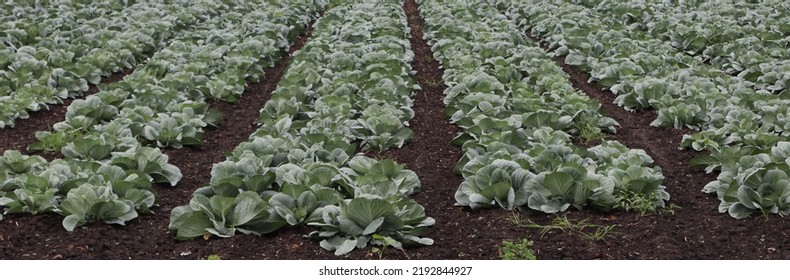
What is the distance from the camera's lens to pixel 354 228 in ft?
18.4

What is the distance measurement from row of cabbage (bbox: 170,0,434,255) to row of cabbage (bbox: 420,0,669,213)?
22.6 inches

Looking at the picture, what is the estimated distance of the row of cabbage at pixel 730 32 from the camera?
10.5m

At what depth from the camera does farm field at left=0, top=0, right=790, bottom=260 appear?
18.8 feet

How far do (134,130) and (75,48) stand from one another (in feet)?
15.3

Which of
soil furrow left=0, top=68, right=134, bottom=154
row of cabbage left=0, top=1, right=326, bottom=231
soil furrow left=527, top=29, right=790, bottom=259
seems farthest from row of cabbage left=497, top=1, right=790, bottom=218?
soil furrow left=0, top=68, right=134, bottom=154

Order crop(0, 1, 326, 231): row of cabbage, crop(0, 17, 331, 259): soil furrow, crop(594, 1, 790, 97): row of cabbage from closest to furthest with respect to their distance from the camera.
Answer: crop(0, 17, 331, 259): soil furrow < crop(0, 1, 326, 231): row of cabbage < crop(594, 1, 790, 97): row of cabbage

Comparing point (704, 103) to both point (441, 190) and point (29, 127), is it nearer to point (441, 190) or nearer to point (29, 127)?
point (441, 190)

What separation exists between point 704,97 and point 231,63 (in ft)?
18.4

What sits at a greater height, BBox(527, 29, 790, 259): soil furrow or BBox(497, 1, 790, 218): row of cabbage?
BBox(527, 29, 790, 259): soil furrow

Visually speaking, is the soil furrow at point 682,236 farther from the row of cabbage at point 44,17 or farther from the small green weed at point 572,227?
the row of cabbage at point 44,17

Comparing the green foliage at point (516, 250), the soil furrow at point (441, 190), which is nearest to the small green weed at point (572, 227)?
the soil furrow at point (441, 190)

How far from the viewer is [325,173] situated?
6.27 m

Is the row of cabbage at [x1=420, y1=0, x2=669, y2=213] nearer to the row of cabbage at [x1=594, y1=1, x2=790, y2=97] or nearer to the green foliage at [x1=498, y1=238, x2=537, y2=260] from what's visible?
the green foliage at [x1=498, y1=238, x2=537, y2=260]

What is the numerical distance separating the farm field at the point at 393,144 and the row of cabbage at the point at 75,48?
0.15 feet
